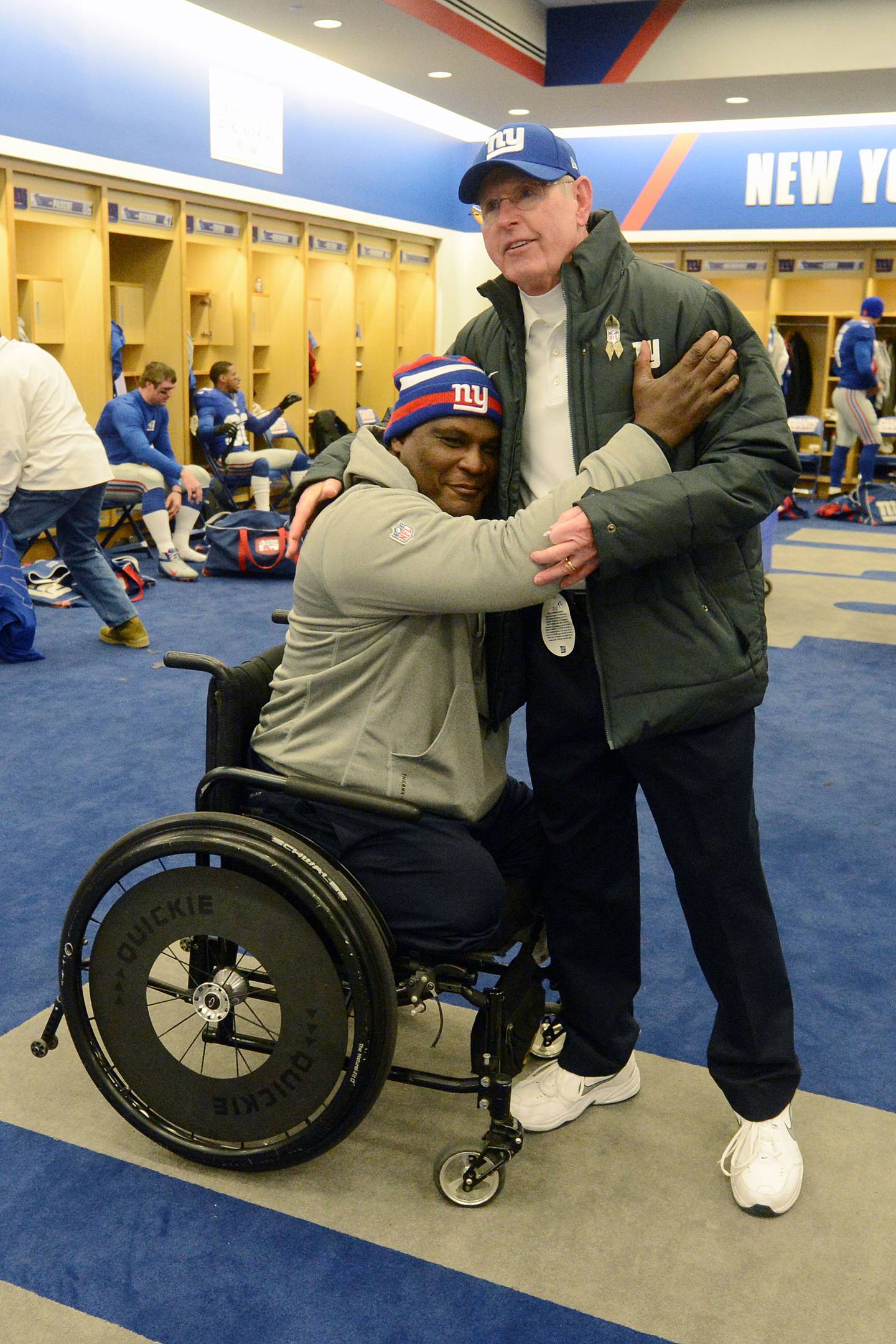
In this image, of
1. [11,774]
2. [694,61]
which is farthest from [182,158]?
[11,774]

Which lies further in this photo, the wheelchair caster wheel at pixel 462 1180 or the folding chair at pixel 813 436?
the folding chair at pixel 813 436

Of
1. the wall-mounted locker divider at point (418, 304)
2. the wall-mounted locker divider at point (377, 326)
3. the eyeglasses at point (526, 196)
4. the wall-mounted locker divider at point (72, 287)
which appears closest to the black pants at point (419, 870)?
the eyeglasses at point (526, 196)

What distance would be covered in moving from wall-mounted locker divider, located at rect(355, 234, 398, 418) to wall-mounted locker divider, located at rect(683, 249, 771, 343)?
311 centimetres

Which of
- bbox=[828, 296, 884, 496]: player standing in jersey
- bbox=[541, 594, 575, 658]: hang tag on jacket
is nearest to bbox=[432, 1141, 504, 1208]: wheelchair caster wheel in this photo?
bbox=[541, 594, 575, 658]: hang tag on jacket

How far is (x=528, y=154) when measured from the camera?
1.76 m

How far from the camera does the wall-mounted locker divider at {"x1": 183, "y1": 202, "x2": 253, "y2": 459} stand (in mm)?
9727

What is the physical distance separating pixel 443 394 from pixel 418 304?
11788 millimetres

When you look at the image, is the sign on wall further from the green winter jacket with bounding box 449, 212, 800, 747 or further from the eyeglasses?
the green winter jacket with bounding box 449, 212, 800, 747

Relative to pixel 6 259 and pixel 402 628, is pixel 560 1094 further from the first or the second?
pixel 6 259

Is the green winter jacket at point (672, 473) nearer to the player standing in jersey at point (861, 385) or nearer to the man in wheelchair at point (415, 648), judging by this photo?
the man in wheelchair at point (415, 648)

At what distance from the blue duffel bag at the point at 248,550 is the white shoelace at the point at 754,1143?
5695 mm

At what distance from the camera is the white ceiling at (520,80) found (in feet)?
26.0

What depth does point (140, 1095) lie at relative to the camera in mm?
1951

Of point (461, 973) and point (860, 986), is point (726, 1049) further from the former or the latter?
point (860, 986)
